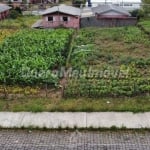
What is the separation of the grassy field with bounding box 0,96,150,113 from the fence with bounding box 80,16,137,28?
22.5m

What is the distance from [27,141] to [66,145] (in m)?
1.54

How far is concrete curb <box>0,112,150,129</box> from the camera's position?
1584 centimetres

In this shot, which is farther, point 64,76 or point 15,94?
point 64,76

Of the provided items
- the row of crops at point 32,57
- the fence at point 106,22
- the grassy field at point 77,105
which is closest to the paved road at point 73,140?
the grassy field at point 77,105

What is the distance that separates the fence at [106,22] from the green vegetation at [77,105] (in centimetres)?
2254

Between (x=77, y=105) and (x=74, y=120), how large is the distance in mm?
1563

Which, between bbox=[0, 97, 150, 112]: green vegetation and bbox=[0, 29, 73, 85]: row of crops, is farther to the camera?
bbox=[0, 29, 73, 85]: row of crops

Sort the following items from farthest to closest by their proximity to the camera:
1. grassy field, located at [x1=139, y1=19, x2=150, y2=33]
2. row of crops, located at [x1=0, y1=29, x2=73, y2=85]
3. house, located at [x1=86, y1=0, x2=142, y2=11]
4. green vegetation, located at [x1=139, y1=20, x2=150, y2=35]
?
house, located at [x1=86, y1=0, x2=142, y2=11] → grassy field, located at [x1=139, y1=19, x2=150, y2=33] → green vegetation, located at [x1=139, y1=20, x2=150, y2=35] → row of crops, located at [x1=0, y1=29, x2=73, y2=85]

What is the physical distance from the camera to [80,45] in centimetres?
2900

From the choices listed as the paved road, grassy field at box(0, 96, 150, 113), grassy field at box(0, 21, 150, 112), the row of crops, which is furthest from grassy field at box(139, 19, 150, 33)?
the paved road

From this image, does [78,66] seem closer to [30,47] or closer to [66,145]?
[30,47]

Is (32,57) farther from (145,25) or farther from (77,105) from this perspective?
(145,25)

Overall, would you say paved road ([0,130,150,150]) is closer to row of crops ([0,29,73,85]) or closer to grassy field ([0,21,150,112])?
grassy field ([0,21,150,112])

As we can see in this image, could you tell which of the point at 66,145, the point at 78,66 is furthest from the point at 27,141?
the point at 78,66
